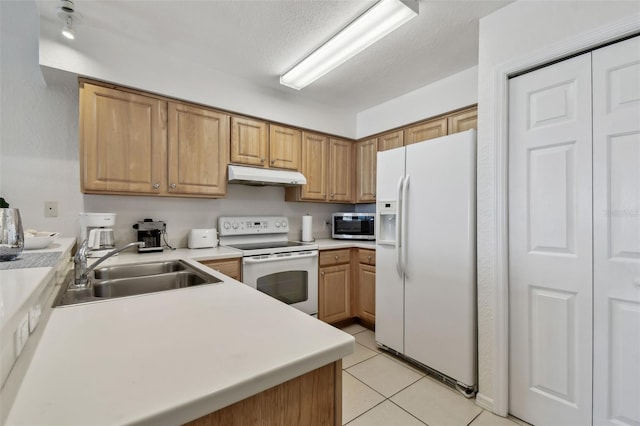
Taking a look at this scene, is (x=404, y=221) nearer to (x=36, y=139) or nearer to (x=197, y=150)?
(x=197, y=150)

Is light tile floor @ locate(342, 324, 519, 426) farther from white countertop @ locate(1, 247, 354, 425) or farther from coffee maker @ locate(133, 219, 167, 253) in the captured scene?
coffee maker @ locate(133, 219, 167, 253)

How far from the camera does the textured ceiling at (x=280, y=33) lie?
175 centimetres

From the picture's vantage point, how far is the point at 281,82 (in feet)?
8.47

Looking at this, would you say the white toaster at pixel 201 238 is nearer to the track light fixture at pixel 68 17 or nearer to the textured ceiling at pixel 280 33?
the textured ceiling at pixel 280 33

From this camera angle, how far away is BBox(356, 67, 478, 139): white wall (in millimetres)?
2475

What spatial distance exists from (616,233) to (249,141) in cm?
263

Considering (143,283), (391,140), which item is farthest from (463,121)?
(143,283)

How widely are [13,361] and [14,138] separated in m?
2.29

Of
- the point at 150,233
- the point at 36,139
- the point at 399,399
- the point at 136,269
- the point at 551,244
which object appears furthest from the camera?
the point at 150,233

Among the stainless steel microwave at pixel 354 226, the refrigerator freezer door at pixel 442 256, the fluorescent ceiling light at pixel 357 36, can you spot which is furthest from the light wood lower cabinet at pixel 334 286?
the fluorescent ceiling light at pixel 357 36

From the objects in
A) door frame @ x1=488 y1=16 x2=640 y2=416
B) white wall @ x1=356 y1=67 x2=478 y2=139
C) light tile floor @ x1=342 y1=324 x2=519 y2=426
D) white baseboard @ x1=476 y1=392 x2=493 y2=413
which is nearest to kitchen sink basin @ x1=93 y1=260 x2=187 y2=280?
light tile floor @ x1=342 y1=324 x2=519 y2=426

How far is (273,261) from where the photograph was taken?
8.31 ft

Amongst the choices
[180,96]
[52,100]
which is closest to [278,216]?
[180,96]

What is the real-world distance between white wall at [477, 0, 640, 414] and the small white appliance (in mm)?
1451
